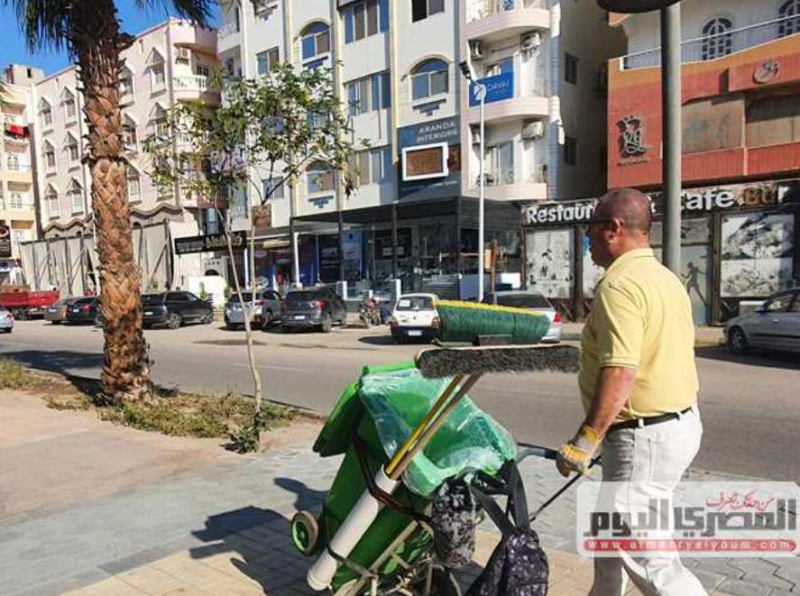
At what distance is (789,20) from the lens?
2167cm

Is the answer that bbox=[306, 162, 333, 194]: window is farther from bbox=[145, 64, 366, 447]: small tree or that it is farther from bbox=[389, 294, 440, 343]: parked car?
bbox=[145, 64, 366, 447]: small tree

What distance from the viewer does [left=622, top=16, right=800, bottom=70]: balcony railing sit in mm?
21969

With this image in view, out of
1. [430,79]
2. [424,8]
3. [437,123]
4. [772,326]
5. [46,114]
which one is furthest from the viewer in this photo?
[46,114]

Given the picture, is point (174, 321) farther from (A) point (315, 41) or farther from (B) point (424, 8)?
(B) point (424, 8)

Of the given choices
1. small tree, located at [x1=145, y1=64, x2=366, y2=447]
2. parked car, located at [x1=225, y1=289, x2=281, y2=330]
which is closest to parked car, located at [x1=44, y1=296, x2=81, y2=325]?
parked car, located at [x1=225, y1=289, x2=281, y2=330]

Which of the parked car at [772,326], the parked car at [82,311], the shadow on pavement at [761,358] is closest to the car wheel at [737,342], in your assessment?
the parked car at [772,326]

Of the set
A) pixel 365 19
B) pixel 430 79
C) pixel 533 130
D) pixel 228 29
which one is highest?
pixel 228 29

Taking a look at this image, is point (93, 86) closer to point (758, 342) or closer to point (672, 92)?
point (672, 92)

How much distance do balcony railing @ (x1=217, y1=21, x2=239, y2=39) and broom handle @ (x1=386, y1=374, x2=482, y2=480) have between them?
41.9 metres

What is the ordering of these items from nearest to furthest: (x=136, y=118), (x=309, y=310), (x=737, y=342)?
(x=737, y=342)
(x=309, y=310)
(x=136, y=118)

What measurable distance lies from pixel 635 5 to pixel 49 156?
60932 millimetres

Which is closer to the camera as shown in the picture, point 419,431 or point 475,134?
point 419,431

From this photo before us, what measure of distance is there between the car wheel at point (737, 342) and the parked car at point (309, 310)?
13484 mm

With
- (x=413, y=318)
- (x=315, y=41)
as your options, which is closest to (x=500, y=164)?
(x=413, y=318)
